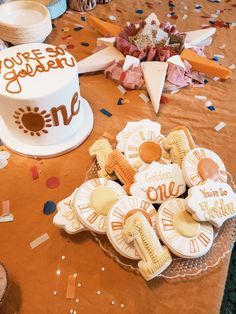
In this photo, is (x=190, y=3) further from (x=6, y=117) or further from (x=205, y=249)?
(x=205, y=249)

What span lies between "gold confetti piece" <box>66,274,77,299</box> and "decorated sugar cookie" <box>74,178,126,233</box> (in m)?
0.11

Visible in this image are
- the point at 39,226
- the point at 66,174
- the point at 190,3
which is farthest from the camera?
the point at 190,3

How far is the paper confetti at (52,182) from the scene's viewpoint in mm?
828

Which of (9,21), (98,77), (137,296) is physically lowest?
(137,296)

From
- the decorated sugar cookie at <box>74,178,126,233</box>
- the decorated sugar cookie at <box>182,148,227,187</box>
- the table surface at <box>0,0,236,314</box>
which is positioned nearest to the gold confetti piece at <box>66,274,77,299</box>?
the table surface at <box>0,0,236,314</box>

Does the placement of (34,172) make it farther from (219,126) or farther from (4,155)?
(219,126)

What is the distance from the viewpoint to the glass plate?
0.66m

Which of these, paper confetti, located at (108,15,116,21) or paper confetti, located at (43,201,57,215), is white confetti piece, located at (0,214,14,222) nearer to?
paper confetti, located at (43,201,57,215)

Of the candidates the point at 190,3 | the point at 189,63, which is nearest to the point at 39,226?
the point at 189,63

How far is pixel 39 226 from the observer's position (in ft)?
2.47

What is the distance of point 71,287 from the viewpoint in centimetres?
66

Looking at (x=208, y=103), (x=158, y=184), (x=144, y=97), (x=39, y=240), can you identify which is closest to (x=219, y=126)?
(x=208, y=103)

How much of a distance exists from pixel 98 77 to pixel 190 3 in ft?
2.36

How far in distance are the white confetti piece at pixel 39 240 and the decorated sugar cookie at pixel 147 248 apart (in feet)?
0.68
